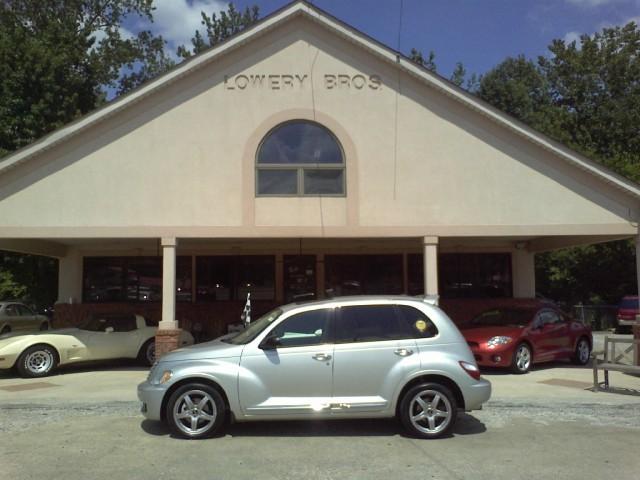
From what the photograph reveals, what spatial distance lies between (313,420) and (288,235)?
4986 mm

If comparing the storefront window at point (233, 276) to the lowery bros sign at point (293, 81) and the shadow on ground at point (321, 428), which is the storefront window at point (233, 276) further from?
the shadow on ground at point (321, 428)

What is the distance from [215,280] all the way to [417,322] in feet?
35.1

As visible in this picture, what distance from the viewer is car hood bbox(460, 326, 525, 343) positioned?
12.6 m

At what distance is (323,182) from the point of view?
1277 centimetres

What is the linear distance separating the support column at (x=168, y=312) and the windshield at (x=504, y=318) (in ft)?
21.4

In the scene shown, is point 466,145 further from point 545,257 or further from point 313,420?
point 545,257

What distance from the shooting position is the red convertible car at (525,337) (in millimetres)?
12398

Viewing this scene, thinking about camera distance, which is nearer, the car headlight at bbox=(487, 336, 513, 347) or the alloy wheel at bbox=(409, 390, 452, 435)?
the alloy wheel at bbox=(409, 390, 452, 435)

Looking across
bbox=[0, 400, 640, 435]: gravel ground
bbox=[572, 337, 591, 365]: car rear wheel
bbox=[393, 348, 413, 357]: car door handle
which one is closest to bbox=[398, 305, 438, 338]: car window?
bbox=[393, 348, 413, 357]: car door handle

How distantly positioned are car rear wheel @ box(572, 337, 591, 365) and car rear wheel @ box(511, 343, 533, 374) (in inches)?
74.0

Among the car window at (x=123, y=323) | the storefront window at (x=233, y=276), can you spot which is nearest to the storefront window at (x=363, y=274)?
the storefront window at (x=233, y=276)

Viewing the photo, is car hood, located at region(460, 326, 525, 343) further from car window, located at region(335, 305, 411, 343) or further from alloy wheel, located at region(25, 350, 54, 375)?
alloy wheel, located at region(25, 350, 54, 375)

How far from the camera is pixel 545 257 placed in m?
32.8

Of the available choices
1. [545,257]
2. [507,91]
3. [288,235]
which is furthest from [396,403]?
[507,91]
